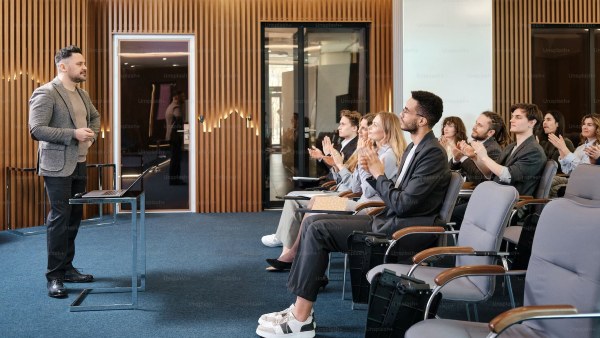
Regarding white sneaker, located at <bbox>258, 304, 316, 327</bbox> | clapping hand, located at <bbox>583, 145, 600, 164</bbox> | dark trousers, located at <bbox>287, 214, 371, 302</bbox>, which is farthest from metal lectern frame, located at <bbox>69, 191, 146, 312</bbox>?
clapping hand, located at <bbox>583, 145, 600, 164</bbox>

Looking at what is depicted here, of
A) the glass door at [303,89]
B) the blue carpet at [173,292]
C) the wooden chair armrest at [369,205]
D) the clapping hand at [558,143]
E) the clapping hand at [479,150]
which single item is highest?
the glass door at [303,89]

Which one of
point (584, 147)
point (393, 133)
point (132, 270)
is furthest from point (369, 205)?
point (584, 147)

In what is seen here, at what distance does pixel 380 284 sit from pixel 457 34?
630cm

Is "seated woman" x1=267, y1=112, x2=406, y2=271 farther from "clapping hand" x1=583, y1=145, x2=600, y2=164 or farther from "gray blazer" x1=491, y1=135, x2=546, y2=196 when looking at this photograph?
"clapping hand" x1=583, y1=145, x2=600, y2=164

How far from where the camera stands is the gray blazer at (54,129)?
4.69 m

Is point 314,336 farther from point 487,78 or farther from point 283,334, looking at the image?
point 487,78

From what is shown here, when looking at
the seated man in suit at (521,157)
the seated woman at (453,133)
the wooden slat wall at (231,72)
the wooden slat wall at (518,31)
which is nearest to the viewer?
the seated man in suit at (521,157)

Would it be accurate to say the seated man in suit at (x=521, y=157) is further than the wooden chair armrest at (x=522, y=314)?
Yes

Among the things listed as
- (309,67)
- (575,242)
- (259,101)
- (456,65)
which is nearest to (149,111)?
(259,101)

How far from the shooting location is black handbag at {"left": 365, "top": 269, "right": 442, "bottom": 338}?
268 centimetres

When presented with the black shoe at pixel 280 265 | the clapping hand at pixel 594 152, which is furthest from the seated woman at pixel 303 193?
the clapping hand at pixel 594 152

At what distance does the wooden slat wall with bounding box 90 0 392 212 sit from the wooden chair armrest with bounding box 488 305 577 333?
8.13m

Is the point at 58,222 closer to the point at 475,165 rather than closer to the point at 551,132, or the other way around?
the point at 475,165

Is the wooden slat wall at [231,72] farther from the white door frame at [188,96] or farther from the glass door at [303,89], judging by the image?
the glass door at [303,89]
